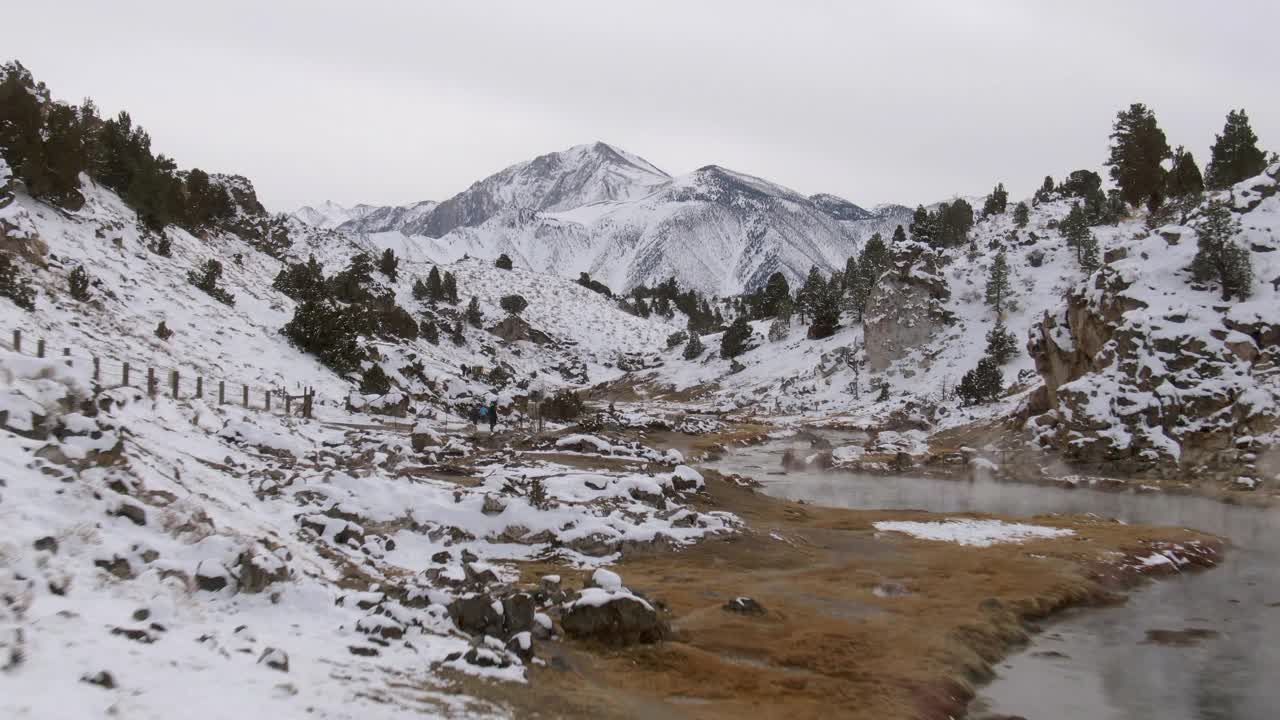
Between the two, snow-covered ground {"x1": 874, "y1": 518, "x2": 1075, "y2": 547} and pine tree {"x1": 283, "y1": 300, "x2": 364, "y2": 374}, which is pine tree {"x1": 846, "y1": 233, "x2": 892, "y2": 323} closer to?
pine tree {"x1": 283, "y1": 300, "x2": 364, "y2": 374}

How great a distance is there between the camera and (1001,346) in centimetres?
5600

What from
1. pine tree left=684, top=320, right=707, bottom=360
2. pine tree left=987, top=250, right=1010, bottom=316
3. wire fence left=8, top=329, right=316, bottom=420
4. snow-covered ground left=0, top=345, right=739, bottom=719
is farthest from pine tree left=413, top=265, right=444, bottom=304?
snow-covered ground left=0, top=345, right=739, bottom=719

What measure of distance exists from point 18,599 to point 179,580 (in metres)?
1.68

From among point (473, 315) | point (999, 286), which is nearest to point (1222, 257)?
point (999, 286)

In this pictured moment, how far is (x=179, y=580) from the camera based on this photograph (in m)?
7.95

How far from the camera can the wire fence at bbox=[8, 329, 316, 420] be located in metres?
20.2

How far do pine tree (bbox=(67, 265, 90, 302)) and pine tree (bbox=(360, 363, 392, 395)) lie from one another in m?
11.2

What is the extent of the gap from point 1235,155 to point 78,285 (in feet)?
225

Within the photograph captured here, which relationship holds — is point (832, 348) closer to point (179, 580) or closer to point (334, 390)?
point (334, 390)

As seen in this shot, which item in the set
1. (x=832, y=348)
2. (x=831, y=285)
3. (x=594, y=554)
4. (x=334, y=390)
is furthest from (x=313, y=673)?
(x=831, y=285)

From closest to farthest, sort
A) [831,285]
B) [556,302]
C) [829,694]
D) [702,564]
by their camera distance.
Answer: [829,694] < [702,564] < [831,285] < [556,302]

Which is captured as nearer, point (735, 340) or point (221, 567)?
point (221, 567)

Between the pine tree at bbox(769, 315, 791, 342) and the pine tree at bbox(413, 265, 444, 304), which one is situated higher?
the pine tree at bbox(413, 265, 444, 304)

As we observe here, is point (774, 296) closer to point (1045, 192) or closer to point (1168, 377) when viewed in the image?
point (1045, 192)
